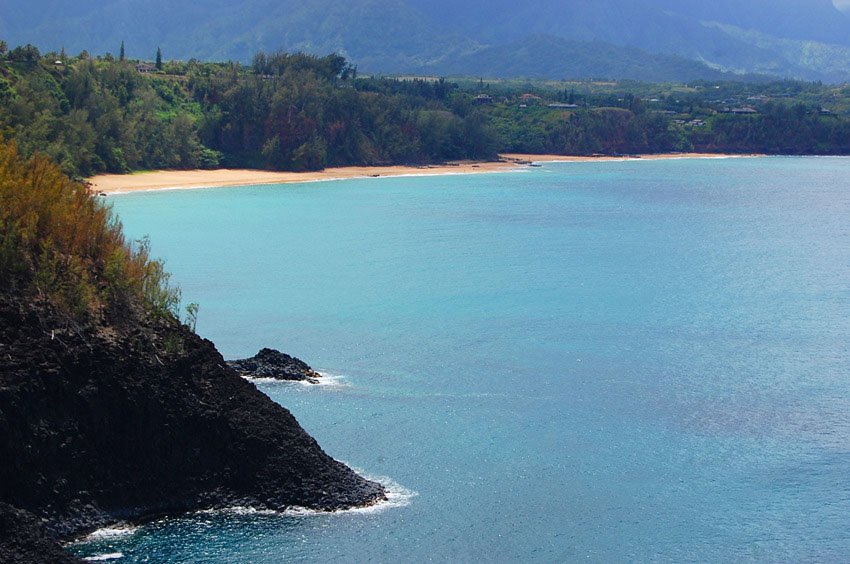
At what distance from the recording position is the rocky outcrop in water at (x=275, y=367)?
88.9 feet

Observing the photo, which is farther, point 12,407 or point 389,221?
point 389,221

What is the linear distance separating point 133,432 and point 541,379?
12957 millimetres

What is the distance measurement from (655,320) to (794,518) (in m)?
17.8

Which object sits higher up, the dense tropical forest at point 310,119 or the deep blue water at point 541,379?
the dense tropical forest at point 310,119

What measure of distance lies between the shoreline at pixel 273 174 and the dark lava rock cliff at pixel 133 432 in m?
48.5

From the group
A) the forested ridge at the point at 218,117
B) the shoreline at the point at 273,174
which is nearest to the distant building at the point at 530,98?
the shoreline at the point at 273,174

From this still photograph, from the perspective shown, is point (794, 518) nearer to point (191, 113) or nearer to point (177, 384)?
point (177, 384)

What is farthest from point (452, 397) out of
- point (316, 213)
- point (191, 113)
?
point (191, 113)

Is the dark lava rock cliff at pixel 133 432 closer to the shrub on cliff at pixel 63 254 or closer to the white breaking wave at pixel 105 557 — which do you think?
the shrub on cliff at pixel 63 254

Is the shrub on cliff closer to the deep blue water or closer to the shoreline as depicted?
the deep blue water

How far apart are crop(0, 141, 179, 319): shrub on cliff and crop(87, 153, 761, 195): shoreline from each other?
1838 inches

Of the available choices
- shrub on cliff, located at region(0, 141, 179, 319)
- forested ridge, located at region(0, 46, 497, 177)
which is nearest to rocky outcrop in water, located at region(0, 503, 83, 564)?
shrub on cliff, located at region(0, 141, 179, 319)

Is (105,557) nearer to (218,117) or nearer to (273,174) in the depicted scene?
(273,174)

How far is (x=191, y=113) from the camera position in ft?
332
